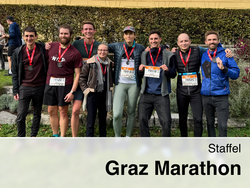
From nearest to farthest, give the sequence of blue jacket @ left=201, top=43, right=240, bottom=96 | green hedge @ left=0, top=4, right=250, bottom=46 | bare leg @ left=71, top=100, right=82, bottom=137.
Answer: blue jacket @ left=201, top=43, right=240, bottom=96 < bare leg @ left=71, top=100, right=82, bottom=137 < green hedge @ left=0, top=4, right=250, bottom=46

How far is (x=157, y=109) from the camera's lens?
385 cm

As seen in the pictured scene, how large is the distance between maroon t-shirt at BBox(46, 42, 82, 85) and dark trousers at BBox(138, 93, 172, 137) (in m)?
1.24

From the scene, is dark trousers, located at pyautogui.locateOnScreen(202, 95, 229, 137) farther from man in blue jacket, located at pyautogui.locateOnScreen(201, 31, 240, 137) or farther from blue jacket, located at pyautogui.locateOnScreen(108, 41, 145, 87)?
→ blue jacket, located at pyautogui.locateOnScreen(108, 41, 145, 87)

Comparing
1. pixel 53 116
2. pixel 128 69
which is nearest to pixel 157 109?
pixel 128 69

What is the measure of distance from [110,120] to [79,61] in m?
1.74

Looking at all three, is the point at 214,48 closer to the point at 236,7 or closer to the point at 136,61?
the point at 136,61

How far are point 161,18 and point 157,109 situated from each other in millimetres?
6873

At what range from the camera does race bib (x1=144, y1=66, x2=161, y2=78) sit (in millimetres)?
3773

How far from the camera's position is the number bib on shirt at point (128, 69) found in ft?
13.0

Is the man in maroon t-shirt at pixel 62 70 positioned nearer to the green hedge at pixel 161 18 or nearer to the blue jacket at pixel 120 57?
the blue jacket at pixel 120 57

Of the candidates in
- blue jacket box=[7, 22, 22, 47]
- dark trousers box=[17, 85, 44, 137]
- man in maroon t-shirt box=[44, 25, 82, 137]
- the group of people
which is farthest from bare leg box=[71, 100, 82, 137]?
blue jacket box=[7, 22, 22, 47]

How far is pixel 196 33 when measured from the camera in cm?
995

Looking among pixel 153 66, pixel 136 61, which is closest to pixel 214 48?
pixel 153 66

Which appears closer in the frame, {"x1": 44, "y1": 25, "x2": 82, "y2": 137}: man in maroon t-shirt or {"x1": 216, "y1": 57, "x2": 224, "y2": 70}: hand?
{"x1": 216, "y1": 57, "x2": 224, "y2": 70}: hand
